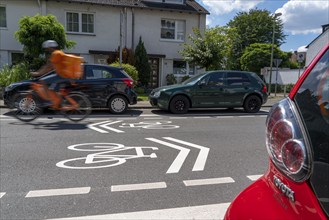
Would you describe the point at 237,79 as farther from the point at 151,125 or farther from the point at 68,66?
the point at 68,66

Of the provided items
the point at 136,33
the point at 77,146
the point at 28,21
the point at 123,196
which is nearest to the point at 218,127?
the point at 77,146

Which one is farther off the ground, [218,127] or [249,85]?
[249,85]

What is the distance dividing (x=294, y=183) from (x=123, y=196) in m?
2.76

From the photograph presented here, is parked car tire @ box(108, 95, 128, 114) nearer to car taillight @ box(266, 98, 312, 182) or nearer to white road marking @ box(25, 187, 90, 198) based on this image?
white road marking @ box(25, 187, 90, 198)

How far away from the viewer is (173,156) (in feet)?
17.7

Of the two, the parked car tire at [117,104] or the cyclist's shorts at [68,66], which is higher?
the cyclist's shorts at [68,66]

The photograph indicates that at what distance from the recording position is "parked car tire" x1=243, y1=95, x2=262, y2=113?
12094 mm

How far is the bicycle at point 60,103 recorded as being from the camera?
7.02m

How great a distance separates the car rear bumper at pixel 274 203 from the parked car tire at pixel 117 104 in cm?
949

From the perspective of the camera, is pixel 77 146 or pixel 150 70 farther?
pixel 150 70

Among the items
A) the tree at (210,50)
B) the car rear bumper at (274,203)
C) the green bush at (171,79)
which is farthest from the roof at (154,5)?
the car rear bumper at (274,203)

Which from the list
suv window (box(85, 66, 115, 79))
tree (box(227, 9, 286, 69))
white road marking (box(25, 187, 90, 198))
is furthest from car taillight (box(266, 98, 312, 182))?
tree (box(227, 9, 286, 69))

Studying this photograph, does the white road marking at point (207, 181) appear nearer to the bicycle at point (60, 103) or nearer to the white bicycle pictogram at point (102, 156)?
the white bicycle pictogram at point (102, 156)

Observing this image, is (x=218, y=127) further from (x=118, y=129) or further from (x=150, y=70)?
(x=150, y=70)
